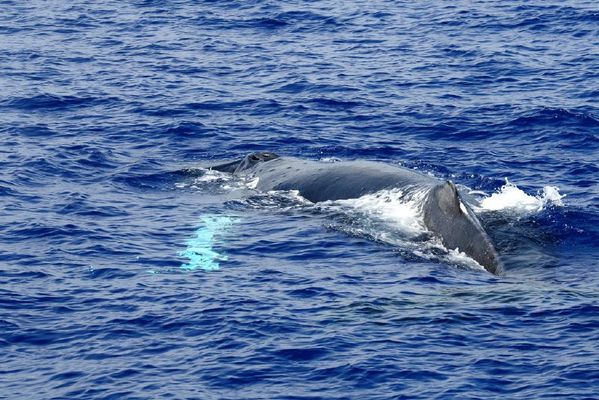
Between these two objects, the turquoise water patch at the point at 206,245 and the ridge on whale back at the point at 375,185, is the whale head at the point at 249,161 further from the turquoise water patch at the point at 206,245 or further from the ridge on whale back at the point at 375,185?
the turquoise water patch at the point at 206,245

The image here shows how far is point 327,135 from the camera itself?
42.4 m

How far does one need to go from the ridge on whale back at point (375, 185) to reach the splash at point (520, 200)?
6.30 feet

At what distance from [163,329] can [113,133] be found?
18805 millimetres

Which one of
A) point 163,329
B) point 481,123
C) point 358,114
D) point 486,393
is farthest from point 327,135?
point 486,393

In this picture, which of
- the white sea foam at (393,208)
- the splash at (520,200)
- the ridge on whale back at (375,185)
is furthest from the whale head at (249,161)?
the splash at (520,200)

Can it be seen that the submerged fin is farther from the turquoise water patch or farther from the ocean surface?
the turquoise water patch

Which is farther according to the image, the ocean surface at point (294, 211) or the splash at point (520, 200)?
the splash at point (520, 200)

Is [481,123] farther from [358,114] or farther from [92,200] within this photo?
[92,200]

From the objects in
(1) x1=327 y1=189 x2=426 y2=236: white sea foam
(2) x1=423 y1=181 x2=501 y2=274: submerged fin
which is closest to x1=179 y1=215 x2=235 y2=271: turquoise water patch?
(1) x1=327 y1=189 x2=426 y2=236: white sea foam

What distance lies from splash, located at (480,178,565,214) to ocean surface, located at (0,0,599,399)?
3.9 inches

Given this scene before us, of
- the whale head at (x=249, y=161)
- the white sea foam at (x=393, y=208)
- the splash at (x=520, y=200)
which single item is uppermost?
the white sea foam at (x=393, y=208)

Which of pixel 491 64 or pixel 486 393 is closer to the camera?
pixel 486 393

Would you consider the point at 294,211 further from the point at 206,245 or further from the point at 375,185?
the point at 206,245

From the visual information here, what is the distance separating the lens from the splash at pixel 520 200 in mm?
33531
